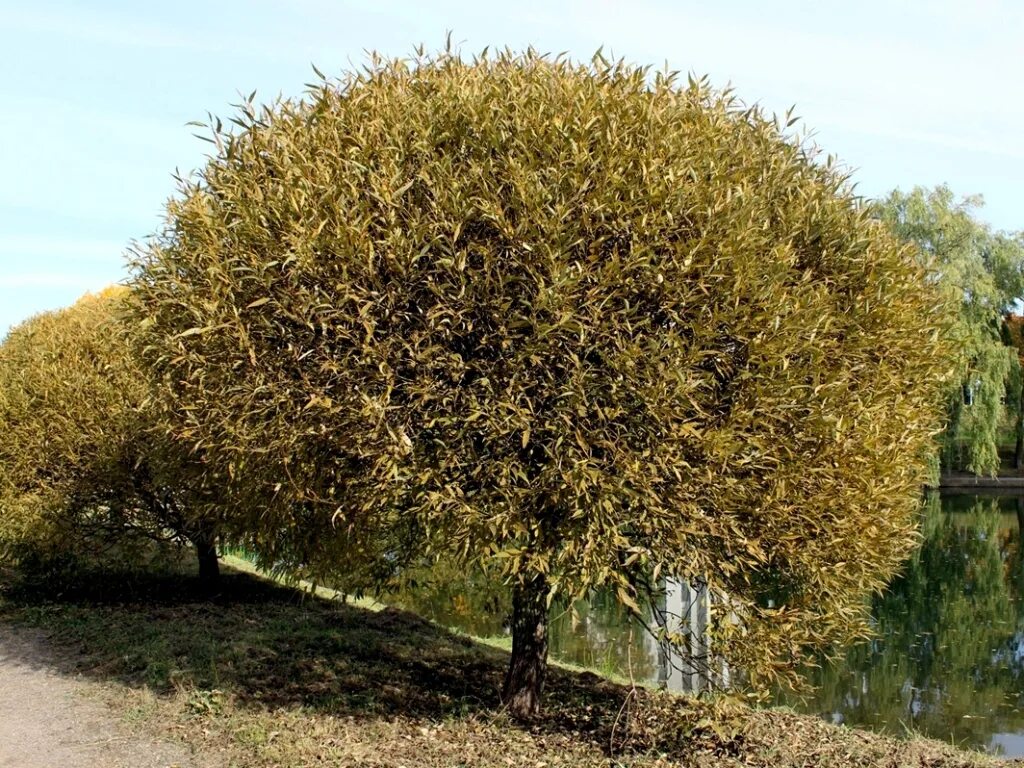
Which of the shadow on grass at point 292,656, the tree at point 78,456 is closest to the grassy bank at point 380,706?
the shadow on grass at point 292,656

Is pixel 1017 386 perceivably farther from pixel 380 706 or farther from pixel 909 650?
pixel 380 706

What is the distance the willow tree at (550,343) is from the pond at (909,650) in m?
2.20

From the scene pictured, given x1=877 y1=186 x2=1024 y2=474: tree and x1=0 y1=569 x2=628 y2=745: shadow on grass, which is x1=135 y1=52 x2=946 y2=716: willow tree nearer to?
x1=0 y1=569 x2=628 y2=745: shadow on grass

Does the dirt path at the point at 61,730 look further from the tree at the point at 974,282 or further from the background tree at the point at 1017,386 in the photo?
the background tree at the point at 1017,386

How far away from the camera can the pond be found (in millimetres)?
12914

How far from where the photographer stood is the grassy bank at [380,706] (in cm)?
770

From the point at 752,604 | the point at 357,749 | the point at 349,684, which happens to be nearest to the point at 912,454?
the point at 752,604

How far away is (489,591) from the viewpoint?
9727 millimetres

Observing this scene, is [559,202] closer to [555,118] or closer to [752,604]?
[555,118]

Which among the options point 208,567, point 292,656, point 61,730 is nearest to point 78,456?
point 208,567

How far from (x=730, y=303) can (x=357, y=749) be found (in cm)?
464

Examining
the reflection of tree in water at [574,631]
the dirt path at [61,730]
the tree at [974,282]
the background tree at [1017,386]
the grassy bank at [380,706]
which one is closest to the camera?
the dirt path at [61,730]

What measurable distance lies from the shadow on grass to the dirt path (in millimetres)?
427

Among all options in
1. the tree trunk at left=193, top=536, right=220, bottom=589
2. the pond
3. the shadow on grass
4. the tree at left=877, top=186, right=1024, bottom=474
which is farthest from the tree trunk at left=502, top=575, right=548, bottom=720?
the tree at left=877, top=186, right=1024, bottom=474
